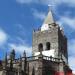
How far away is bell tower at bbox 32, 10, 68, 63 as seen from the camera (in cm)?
9969

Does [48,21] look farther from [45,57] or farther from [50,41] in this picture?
[45,57]

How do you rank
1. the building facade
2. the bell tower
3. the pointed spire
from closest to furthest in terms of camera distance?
the building facade
the bell tower
the pointed spire

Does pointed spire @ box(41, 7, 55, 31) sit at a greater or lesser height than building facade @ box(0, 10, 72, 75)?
greater

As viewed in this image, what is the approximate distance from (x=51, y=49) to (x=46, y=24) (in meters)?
7.93

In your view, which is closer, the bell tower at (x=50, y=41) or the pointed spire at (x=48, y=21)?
the bell tower at (x=50, y=41)

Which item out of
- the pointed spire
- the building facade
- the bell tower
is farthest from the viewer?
the pointed spire

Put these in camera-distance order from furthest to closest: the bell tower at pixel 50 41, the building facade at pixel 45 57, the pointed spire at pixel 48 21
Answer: the pointed spire at pixel 48 21, the bell tower at pixel 50 41, the building facade at pixel 45 57

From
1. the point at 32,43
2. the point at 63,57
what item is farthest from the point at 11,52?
the point at 63,57

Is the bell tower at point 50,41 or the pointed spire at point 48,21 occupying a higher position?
the pointed spire at point 48,21

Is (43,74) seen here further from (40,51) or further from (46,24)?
(46,24)

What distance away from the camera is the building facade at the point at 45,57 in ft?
295

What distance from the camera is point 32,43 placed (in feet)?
339

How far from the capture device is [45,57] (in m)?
94.4

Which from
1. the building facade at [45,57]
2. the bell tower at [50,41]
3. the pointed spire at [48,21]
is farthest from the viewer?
the pointed spire at [48,21]
